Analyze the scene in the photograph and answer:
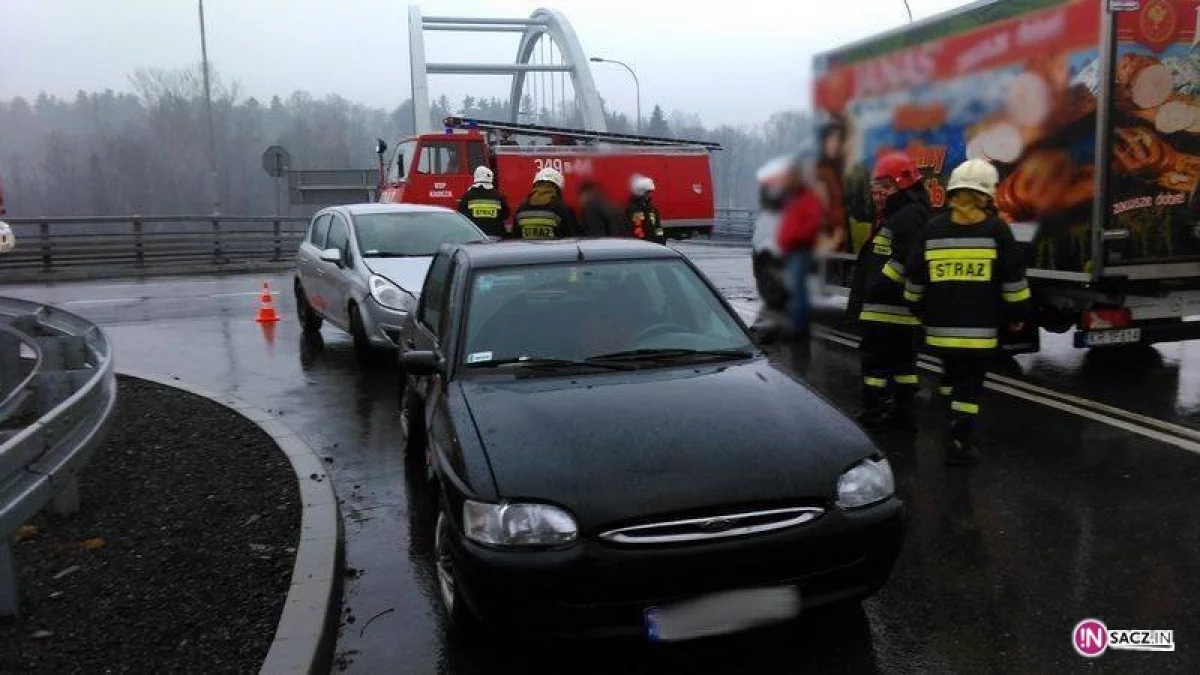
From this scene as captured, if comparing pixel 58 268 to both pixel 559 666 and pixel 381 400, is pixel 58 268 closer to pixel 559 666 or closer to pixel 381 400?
pixel 381 400

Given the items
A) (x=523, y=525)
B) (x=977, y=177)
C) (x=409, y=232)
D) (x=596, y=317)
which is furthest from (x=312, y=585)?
(x=409, y=232)

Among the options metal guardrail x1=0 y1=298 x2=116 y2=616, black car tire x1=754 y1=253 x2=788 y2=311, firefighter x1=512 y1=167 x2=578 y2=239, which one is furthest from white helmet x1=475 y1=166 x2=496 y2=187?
black car tire x1=754 y1=253 x2=788 y2=311

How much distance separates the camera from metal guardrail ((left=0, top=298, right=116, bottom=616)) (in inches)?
122

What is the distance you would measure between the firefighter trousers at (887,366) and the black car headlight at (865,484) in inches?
120

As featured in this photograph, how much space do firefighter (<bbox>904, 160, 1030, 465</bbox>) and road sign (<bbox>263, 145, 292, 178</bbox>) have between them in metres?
21.4

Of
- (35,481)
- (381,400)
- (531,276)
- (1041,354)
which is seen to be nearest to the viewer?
(35,481)

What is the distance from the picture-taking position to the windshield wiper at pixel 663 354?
13.5 ft

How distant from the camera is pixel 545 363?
4.08 metres

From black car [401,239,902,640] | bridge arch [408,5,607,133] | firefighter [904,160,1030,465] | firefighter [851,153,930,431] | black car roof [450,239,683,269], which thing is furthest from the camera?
bridge arch [408,5,607,133]

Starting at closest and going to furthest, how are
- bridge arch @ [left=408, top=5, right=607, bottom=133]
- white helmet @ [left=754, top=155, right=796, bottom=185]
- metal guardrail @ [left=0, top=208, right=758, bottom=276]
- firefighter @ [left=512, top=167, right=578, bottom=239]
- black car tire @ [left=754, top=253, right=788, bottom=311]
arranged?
white helmet @ [left=754, top=155, right=796, bottom=185] < black car tire @ [left=754, top=253, right=788, bottom=311] < firefighter @ [left=512, top=167, right=578, bottom=239] < metal guardrail @ [left=0, top=208, right=758, bottom=276] < bridge arch @ [left=408, top=5, right=607, bottom=133]

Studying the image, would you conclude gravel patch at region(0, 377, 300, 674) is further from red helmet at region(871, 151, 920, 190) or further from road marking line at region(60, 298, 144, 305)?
road marking line at region(60, 298, 144, 305)

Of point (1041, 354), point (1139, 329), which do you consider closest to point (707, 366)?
point (1139, 329)

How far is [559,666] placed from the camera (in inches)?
130

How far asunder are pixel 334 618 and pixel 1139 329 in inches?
251
